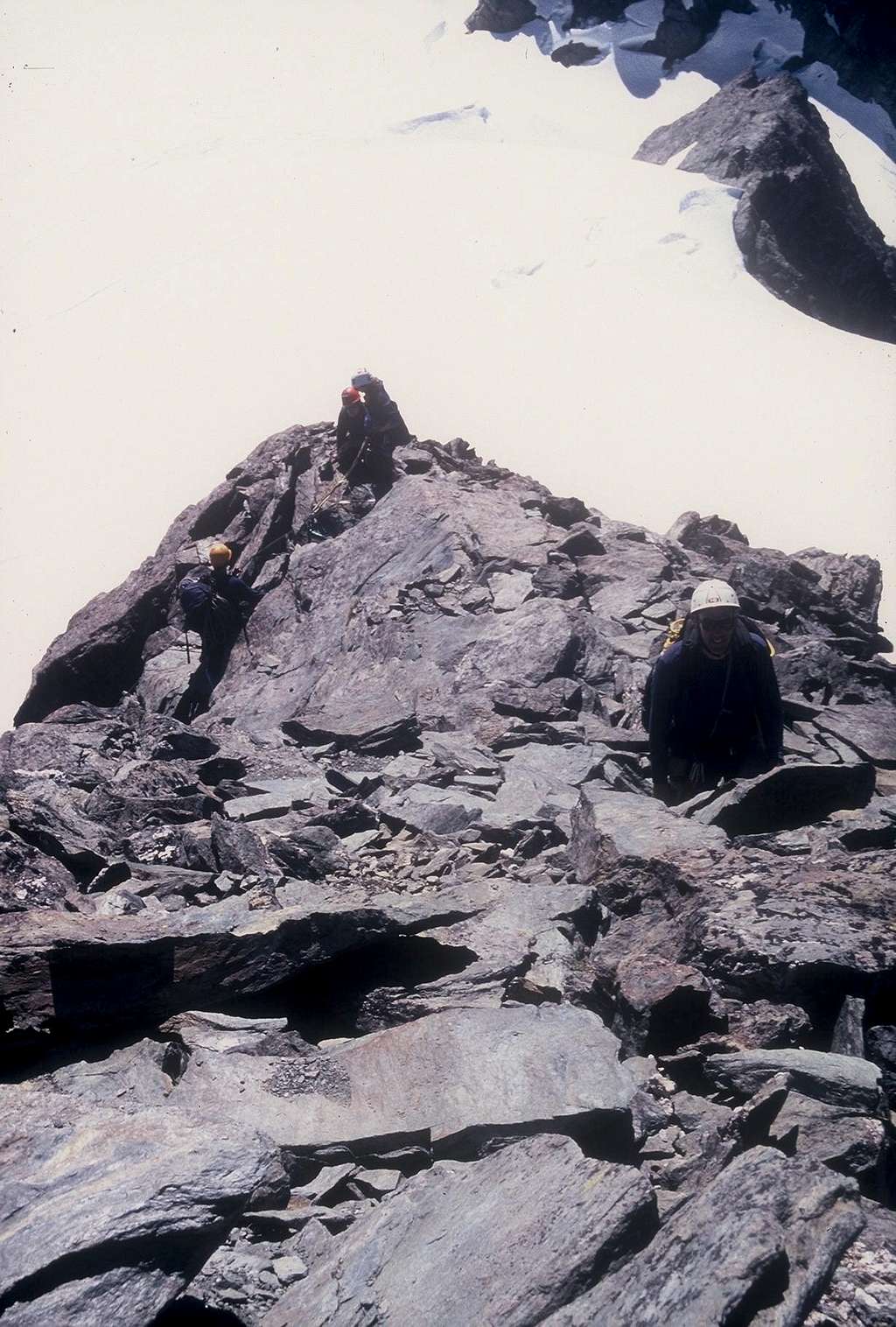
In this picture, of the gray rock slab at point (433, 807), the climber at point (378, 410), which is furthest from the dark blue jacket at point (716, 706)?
the climber at point (378, 410)

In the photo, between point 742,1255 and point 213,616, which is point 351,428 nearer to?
point 213,616

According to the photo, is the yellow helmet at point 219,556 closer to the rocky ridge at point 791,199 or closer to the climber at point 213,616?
the climber at point 213,616

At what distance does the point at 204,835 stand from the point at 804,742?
540 cm

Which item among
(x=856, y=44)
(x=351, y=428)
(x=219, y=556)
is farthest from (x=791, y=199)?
(x=219, y=556)

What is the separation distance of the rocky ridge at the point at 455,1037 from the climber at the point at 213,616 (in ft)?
14.3

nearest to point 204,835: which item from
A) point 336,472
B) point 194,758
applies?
point 194,758

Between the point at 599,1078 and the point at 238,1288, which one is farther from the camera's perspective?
the point at 599,1078

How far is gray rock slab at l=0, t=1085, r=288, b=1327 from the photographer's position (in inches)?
104

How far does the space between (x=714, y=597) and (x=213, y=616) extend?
9140 millimetres

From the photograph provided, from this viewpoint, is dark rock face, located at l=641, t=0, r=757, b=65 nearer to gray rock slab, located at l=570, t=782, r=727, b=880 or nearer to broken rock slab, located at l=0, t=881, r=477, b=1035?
gray rock slab, located at l=570, t=782, r=727, b=880

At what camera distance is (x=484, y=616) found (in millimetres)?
10938

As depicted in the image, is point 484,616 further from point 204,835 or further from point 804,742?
point 204,835

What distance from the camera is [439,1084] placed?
3.71 meters

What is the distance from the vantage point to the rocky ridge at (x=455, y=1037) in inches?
110
